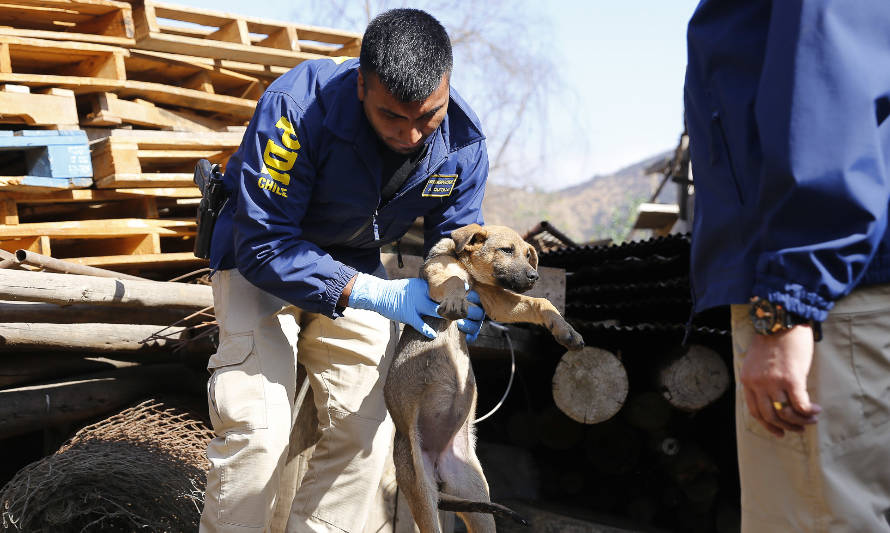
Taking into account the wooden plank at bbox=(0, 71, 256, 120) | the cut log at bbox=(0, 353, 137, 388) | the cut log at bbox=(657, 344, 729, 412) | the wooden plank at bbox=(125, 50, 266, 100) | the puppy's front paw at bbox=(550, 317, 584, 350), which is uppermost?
the wooden plank at bbox=(125, 50, 266, 100)

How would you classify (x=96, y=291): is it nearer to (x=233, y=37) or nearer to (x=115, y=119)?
(x=115, y=119)

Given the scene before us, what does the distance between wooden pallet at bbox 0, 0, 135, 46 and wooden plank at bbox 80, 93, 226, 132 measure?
0.40 meters

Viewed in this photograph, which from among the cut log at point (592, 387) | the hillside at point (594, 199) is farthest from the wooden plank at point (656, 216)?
the hillside at point (594, 199)

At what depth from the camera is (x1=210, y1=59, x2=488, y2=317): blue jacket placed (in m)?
3.29

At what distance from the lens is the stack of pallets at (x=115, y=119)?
505 centimetres

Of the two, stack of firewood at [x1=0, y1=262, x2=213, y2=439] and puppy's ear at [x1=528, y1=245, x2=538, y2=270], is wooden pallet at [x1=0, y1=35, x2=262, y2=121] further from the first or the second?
puppy's ear at [x1=528, y1=245, x2=538, y2=270]

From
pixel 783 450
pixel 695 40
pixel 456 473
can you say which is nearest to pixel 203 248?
pixel 456 473

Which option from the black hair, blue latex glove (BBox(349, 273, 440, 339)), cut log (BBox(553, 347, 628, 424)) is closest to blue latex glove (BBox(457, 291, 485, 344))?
blue latex glove (BBox(349, 273, 440, 339))

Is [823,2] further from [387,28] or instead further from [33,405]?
[33,405]

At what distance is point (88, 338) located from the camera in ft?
15.8

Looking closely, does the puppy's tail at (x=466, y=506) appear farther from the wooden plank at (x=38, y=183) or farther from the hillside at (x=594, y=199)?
the hillside at (x=594, y=199)

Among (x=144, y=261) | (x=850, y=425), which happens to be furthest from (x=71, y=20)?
(x=850, y=425)

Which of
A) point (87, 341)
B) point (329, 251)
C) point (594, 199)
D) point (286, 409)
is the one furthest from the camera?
point (594, 199)

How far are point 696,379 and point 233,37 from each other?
4081 mm
